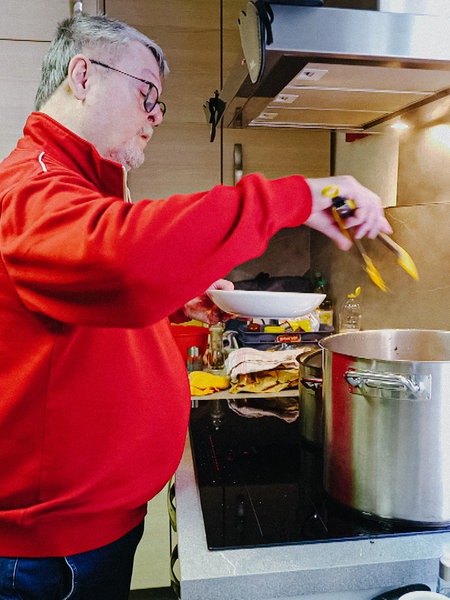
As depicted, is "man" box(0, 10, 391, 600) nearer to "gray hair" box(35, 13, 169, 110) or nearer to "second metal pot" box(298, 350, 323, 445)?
"gray hair" box(35, 13, 169, 110)

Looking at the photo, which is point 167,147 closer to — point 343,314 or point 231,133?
point 231,133

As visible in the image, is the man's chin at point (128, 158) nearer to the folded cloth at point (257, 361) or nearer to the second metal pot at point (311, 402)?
the second metal pot at point (311, 402)

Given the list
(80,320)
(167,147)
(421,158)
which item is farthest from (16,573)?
(167,147)

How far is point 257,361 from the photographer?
5.19ft

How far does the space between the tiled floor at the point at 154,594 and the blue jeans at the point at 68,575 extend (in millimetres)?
999

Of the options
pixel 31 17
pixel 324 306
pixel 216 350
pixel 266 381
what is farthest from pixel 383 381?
pixel 31 17

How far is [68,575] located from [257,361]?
33.8 inches

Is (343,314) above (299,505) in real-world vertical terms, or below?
above

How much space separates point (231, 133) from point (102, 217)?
1.68m

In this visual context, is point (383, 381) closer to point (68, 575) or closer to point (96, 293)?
point (96, 293)

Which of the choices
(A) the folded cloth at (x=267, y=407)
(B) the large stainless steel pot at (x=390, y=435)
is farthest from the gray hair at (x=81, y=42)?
(A) the folded cloth at (x=267, y=407)

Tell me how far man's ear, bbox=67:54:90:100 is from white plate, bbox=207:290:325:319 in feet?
1.54

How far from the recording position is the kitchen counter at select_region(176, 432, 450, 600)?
0.69m

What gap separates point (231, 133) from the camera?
6.99 ft
